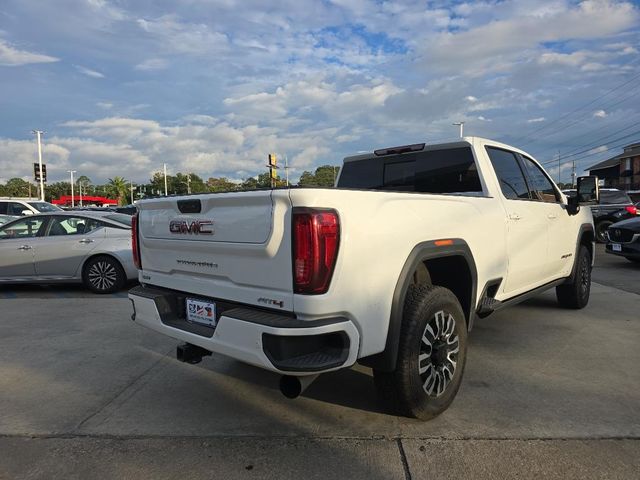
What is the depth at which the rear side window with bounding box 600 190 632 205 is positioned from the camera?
15.0 m

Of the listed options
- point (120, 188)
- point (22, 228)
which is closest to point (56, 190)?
point (120, 188)

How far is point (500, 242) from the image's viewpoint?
3979mm

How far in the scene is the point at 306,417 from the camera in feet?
10.8

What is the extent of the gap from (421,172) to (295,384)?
2598 millimetres

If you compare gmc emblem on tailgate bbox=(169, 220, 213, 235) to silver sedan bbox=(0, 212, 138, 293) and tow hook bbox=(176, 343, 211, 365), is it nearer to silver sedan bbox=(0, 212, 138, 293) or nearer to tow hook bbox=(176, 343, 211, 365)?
tow hook bbox=(176, 343, 211, 365)

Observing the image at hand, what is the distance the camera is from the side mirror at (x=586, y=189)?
555 cm

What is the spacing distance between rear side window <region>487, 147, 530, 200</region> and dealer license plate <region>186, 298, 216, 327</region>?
2.78m

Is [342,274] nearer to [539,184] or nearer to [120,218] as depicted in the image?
[539,184]

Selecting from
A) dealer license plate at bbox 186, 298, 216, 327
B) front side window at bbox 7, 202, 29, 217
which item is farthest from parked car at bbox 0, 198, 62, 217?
dealer license plate at bbox 186, 298, 216, 327

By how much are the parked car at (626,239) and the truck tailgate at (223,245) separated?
32.0 feet

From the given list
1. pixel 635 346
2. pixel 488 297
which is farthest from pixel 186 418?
pixel 635 346

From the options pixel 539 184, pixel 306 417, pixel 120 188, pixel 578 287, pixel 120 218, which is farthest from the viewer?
pixel 120 188

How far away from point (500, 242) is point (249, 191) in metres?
2.29

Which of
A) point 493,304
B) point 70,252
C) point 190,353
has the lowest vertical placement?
point 190,353
